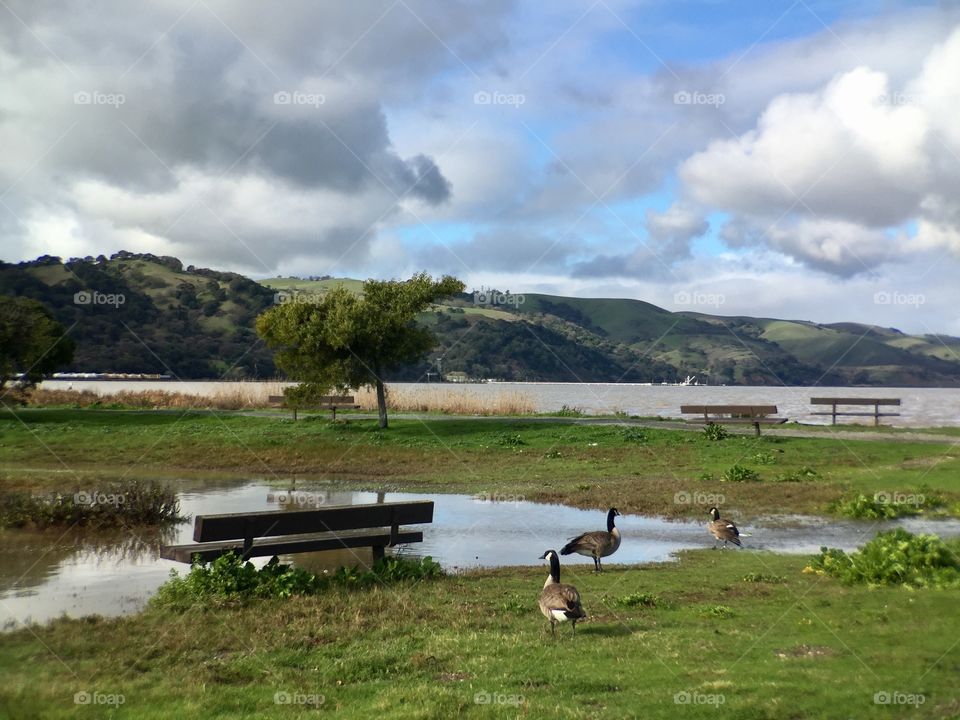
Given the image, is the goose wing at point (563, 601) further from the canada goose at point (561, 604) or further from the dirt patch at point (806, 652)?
the dirt patch at point (806, 652)

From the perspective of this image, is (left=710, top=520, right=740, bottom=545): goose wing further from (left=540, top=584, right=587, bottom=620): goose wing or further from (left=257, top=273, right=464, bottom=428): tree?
(left=257, top=273, right=464, bottom=428): tree

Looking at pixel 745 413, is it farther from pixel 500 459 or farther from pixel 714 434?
pixel 500 459

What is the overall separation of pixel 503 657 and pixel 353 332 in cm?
3342

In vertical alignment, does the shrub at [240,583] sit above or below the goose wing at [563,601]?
below

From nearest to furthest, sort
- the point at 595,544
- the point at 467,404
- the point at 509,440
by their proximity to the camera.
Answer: the point at 595,544 → the point at 509,440 → the point at 467,404

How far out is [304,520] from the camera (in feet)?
46.6

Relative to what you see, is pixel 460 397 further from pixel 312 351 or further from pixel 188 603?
pixel 188 603

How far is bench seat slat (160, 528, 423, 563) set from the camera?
1369cm

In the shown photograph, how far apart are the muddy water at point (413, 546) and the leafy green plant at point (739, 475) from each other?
594cm

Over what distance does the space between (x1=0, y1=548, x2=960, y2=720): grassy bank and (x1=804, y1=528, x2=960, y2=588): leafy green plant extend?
0.49 m

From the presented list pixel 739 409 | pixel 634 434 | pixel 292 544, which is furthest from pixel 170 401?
pixel 292 544

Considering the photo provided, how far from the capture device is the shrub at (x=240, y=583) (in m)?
12.6

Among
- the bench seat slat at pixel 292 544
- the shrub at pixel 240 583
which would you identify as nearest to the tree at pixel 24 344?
the bench seat slat at pixel 292 544

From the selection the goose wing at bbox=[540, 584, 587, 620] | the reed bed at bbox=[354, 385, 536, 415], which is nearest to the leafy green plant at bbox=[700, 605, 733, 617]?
the goose wing at bbox=[540, 584, 587, 620]
